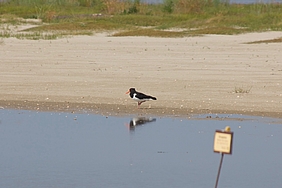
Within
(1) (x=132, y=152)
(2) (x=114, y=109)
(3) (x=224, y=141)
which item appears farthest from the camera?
(2) (x=114, y=109)

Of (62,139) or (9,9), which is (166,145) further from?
(9,9)

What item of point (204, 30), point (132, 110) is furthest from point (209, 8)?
point (132, 110)

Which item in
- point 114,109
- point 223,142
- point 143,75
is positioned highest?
point 223,142

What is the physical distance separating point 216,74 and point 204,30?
15.4 m

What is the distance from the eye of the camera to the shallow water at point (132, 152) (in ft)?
26.5

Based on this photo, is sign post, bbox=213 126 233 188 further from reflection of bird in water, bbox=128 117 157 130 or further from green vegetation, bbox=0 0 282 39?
green vegetation, bbox=0 0 282 39

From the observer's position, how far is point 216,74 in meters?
18.1

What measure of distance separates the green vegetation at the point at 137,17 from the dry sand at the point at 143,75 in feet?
17.3

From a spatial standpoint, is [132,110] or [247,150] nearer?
[247,150]

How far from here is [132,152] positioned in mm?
9445

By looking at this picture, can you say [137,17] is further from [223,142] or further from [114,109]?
[223,142]

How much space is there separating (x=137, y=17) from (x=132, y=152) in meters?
31.5

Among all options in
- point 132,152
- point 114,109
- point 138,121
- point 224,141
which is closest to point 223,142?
point 224,141

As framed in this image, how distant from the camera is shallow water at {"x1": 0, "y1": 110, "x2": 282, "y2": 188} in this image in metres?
8.09
